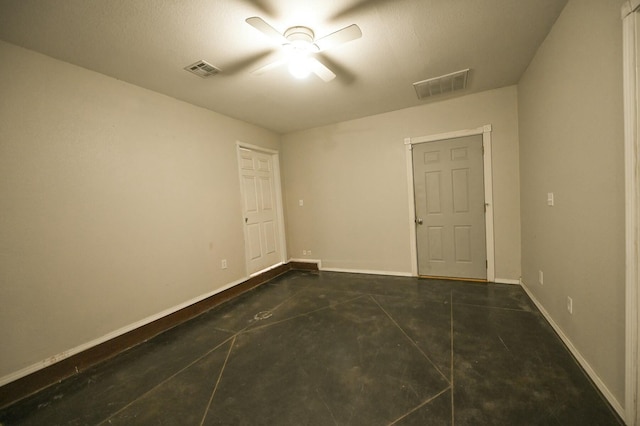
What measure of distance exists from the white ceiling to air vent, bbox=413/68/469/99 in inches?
3.6

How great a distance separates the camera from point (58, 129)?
1955mm

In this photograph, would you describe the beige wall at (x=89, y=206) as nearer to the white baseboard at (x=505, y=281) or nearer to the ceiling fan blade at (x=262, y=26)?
the ceiling fan blade at (x=262, y=26)

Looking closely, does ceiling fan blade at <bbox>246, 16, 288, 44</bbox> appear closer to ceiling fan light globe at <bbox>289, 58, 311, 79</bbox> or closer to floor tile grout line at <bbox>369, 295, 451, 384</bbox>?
ceiling fan light globe at <bbox>289, 58, 311, 79</bbox>

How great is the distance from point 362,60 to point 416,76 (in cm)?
77

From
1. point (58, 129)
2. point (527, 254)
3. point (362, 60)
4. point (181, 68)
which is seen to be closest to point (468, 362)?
point (527, 254)

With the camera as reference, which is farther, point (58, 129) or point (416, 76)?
point (416, 76)

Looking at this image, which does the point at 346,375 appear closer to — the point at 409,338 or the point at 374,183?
the point at 409,338

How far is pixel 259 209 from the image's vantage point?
13.5 ft

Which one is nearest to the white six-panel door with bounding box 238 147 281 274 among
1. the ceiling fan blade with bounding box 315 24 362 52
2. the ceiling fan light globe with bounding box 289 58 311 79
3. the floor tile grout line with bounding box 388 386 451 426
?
the ceiling fan light globe with bounding box 289 58 311 79

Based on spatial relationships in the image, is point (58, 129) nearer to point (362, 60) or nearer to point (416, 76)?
point (362, 60)

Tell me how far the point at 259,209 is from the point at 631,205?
3943 mm

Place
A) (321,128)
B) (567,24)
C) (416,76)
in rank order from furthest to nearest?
(321,128)
(416,76)
(567,24)

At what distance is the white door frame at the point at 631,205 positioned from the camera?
1.12 m

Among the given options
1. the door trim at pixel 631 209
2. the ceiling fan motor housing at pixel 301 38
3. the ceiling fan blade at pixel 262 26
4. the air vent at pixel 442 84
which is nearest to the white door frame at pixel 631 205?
the door trim at pixel 631 209
